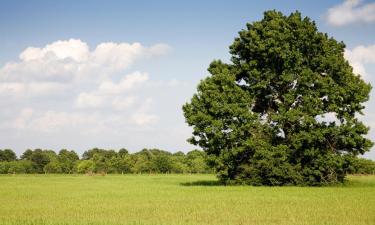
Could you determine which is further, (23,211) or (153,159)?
(153,159)

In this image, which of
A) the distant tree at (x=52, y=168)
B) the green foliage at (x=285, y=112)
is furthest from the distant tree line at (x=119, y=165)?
the green foliage at (x=285, y=112)

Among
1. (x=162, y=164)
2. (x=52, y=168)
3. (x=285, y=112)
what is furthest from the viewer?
(x=52, y=168)

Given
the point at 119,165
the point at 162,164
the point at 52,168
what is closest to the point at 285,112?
the point at 162,164

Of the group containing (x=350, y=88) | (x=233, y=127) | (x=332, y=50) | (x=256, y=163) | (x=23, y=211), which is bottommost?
(x=23, y=211)

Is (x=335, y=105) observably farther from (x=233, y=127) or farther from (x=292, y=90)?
(x=233, y=127)

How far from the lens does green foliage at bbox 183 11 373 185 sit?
48.2m

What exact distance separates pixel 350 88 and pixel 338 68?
258 cm

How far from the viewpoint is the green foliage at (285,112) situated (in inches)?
1896

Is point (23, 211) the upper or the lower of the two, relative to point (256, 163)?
lower

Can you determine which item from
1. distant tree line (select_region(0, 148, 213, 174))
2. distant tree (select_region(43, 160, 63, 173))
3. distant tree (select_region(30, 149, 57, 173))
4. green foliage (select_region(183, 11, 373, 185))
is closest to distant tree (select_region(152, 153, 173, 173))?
distant tree line (select_region(0, 148, 213, 174))

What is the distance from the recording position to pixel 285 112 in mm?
49219

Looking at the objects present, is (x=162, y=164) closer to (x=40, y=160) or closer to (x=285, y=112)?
(x=40, y=160)

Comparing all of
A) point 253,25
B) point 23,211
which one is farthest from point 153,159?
point 23,211

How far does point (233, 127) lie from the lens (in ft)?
159
